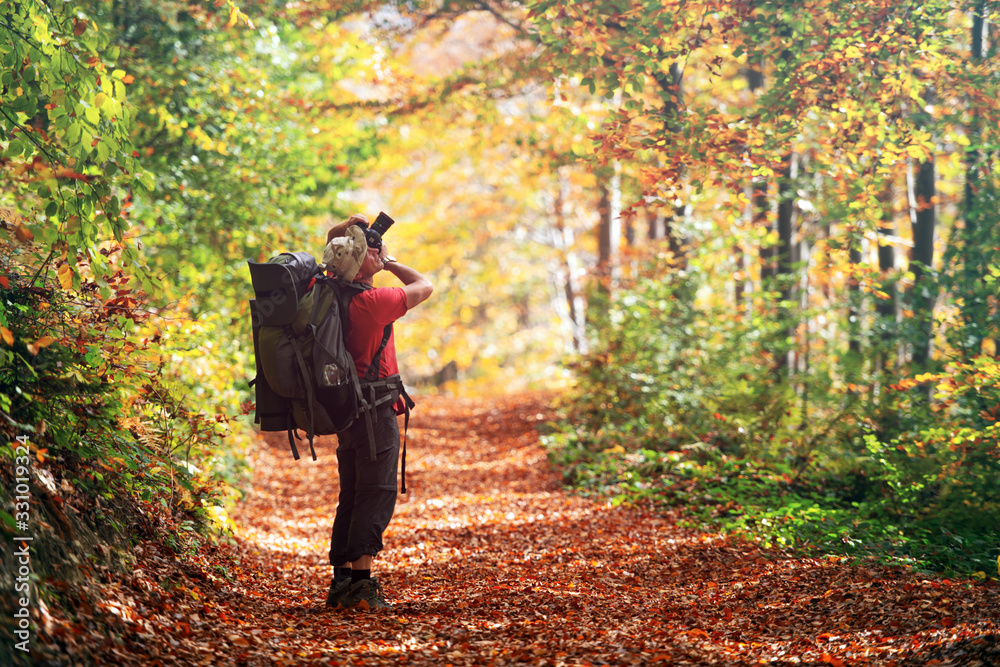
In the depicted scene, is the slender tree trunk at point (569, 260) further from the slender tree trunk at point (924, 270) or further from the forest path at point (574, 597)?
the forest path at point (574, 597)

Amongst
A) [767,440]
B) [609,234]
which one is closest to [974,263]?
[767,440]

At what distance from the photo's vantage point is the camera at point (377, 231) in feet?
15.4

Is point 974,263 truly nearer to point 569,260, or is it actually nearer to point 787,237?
point 787,237

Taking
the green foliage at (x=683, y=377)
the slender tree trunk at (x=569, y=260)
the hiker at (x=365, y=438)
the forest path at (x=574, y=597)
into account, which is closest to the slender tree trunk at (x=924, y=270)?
the green foliage at (x=683, y=377)

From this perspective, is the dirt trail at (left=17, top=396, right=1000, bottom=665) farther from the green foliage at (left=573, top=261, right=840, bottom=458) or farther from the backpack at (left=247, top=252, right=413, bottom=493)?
the green foliage at (left=573, top=261, right=840, bottom=458)

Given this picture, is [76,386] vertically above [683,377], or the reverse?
[76,386]

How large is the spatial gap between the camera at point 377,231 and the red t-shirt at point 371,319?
14.0 inches

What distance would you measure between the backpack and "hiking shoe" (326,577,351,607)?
0.88 m

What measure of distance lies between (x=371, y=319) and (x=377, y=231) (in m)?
0.65

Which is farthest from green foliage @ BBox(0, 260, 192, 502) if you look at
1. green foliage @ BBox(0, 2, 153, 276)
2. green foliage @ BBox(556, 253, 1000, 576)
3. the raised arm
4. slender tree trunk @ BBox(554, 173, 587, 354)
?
slender tree trunk @ BBox(554, 173, 587, 354)

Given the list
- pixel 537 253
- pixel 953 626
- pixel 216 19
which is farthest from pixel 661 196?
pixel 537 253

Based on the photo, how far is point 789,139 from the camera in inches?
256

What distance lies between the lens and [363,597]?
4.58 meters

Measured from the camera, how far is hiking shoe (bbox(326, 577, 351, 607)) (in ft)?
15.2
